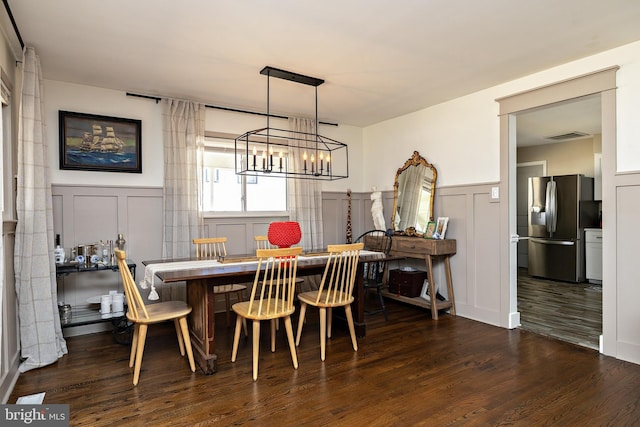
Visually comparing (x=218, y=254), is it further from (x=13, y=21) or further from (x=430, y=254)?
(x=13, y=21)

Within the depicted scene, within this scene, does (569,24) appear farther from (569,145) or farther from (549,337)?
(569,145)

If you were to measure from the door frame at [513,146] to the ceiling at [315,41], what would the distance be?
21 cm

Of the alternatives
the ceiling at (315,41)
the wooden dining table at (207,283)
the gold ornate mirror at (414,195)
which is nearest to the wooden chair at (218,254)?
the wooden dining table at (207,283)

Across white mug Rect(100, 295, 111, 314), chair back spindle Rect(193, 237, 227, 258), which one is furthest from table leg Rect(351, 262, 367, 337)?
white mug Rect(100, 295, 111, 314)

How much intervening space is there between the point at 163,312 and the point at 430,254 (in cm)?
268

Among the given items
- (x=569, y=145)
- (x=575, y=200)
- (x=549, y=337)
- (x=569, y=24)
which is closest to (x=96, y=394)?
(x=549, y=337)

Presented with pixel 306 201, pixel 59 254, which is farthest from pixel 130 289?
pixel 306 201

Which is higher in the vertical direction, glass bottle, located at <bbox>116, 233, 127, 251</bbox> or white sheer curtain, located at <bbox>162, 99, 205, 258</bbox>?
white sheer curtain, located at <bbox>162, 99, 205, 258</bbox>

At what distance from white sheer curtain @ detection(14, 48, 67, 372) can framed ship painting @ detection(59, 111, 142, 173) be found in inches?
28.3

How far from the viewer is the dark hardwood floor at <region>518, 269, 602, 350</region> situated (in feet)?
11.6

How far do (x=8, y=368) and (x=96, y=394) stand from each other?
62 centimetres

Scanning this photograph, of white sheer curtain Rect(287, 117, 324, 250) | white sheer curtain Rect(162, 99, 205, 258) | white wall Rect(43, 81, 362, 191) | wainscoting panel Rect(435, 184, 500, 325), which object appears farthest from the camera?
white sheer curtain Rect(287, 117, 324, 250)

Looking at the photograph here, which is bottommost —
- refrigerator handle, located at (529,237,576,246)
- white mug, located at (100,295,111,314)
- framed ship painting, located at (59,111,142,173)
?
white mug, located at (100,295,111,314)

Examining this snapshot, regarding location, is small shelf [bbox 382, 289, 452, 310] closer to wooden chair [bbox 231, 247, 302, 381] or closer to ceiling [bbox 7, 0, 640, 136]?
wooden chair [bbox 231, 247, 302, 381]
